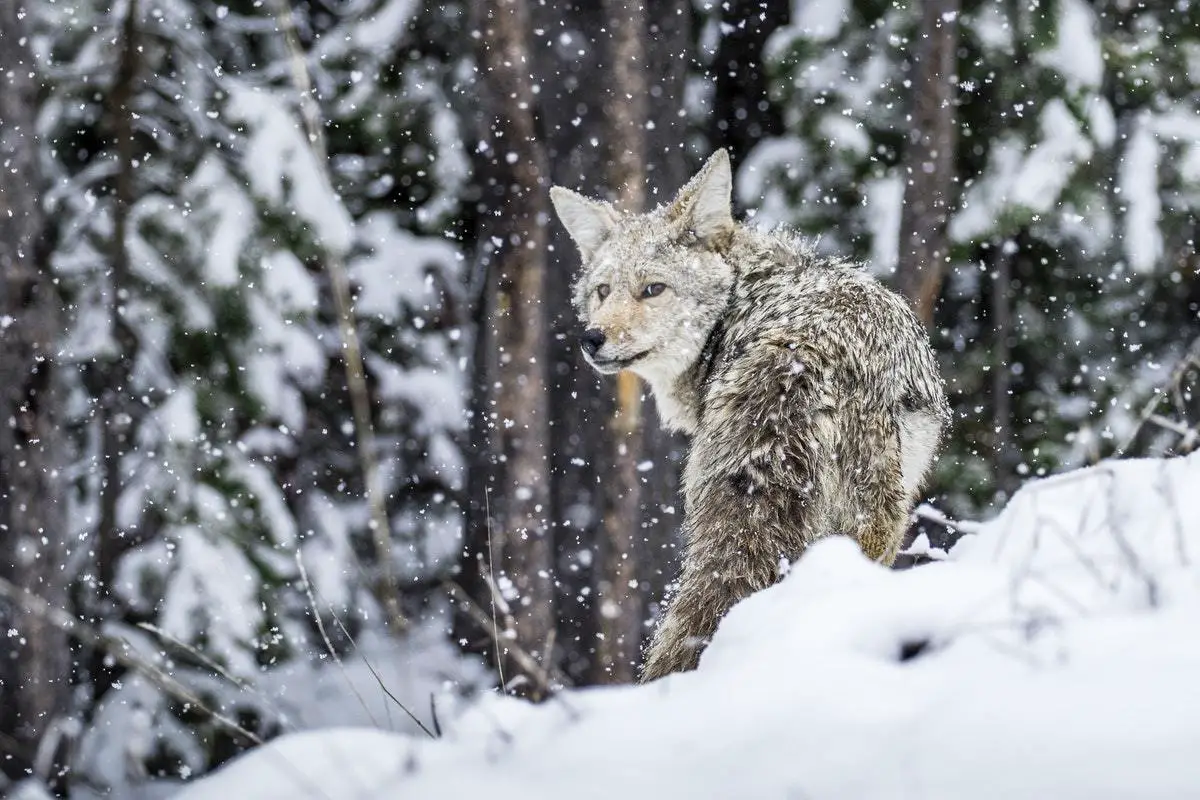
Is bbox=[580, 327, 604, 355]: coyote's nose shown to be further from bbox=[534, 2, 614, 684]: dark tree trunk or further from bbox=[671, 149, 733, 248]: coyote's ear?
bbox=[534, 2, 614, 684]: dark tree trunk

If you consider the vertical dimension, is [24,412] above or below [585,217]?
below

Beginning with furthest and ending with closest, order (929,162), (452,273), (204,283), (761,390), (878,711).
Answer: (452,273) → (204,283) → (929,162) → (761,390) → (878,711)

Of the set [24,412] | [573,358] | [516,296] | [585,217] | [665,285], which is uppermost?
[585,217]

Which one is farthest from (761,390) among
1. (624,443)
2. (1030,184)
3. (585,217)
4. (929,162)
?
(1030,184)

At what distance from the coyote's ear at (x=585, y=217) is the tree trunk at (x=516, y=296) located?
8.04 ft

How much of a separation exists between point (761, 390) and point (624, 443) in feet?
15.5

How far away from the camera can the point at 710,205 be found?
5445 mm

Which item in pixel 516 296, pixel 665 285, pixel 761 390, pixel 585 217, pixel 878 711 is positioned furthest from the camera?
pixel 516 296

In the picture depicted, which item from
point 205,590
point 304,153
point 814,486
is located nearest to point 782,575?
point 814,486

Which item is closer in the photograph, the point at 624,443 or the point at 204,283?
the point at 624,443

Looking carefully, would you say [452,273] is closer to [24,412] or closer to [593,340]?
[24,412]

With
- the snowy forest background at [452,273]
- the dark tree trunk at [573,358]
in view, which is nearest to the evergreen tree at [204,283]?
the snowy forest background at [452,273]

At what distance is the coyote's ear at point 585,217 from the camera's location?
5.90 m

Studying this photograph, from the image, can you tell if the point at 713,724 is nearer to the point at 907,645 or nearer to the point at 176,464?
the point at 907,645
